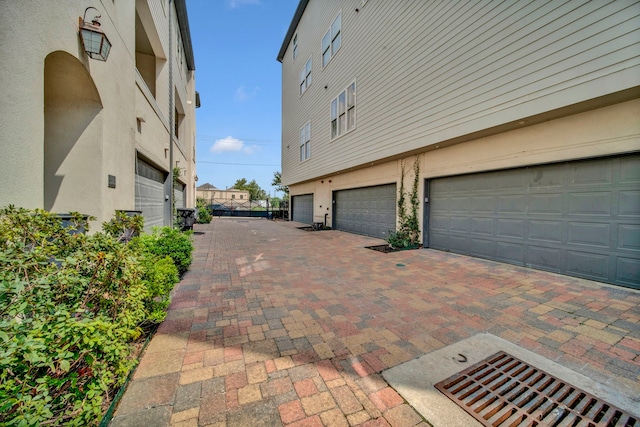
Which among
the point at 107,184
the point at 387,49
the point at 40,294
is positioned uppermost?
the point at 387,49

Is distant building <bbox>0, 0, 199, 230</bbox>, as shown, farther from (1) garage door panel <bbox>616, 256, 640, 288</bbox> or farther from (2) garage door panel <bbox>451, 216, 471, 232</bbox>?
(1) garage door panel <bbox>616, 256, 640, 288</bbox>

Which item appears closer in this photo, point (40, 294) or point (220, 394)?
point (40, 294)

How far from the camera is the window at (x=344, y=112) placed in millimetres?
9367

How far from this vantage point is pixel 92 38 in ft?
9.82

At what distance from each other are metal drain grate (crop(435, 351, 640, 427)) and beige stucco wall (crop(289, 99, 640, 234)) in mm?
4022

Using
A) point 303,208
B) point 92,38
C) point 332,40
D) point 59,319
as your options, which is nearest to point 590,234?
point 59,319

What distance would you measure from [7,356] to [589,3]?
6876mm

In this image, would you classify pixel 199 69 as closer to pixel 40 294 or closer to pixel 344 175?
pixel 344 175

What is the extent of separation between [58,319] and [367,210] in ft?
30.4

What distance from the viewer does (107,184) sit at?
145 inches

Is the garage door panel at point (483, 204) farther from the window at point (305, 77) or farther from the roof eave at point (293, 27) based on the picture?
the roof eave at point (293, 27)

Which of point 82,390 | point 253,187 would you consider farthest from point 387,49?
point 253,187

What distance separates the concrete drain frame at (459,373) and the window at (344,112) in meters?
8.17

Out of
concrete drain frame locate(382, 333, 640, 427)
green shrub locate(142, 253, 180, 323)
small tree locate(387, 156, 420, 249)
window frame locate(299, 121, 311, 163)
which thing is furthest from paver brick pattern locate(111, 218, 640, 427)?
window frame locate(299, 121, 311, 163)
